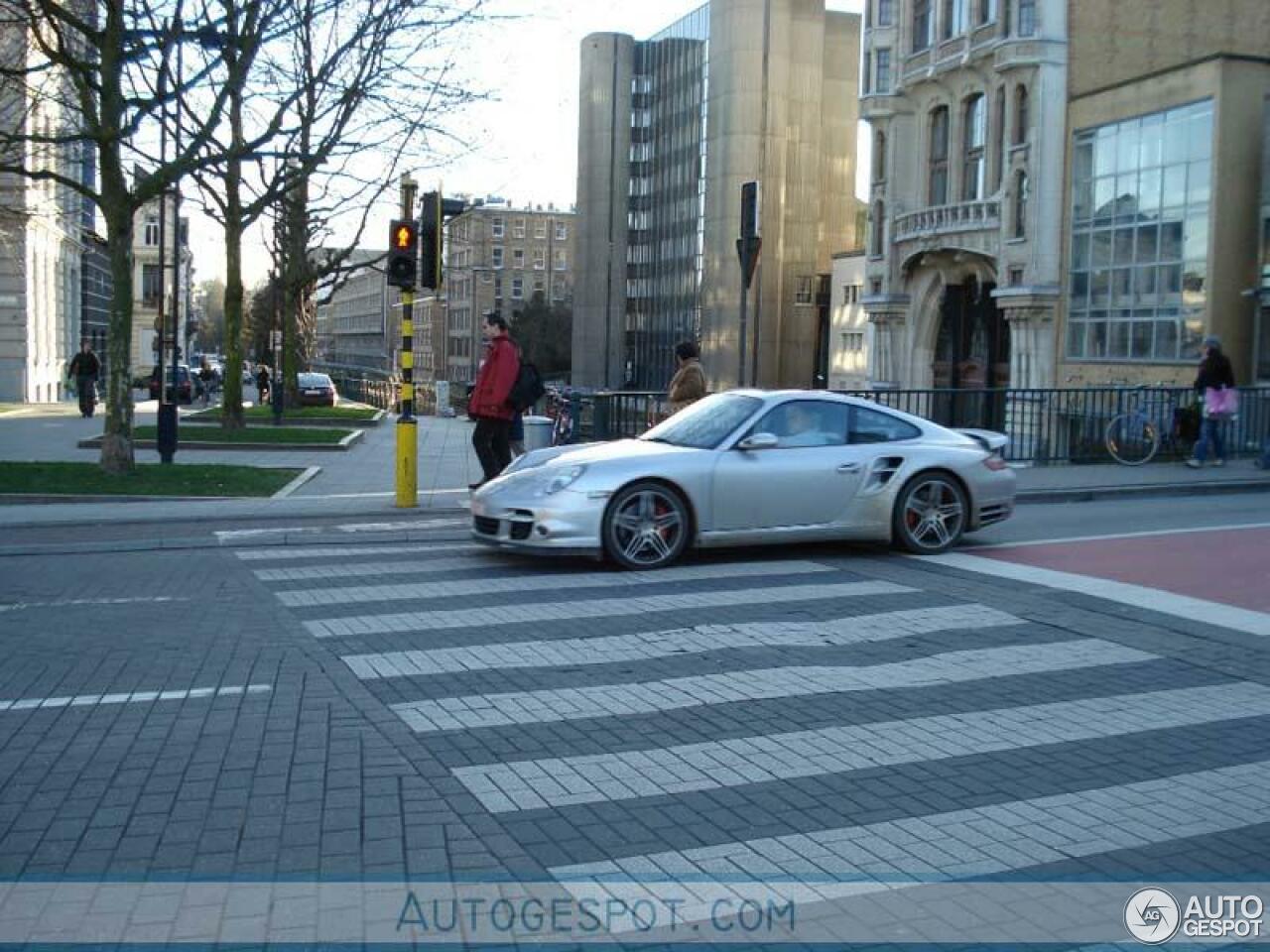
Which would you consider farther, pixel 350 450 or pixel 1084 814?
pixel 350 450

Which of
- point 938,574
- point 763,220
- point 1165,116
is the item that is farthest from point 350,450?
point 763,220

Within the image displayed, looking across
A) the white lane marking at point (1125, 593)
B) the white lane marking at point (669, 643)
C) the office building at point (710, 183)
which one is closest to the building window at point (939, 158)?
the office building at point (710, 183)

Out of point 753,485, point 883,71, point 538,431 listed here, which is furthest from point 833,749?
point 883,71

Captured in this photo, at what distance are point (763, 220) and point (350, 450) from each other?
62.3 m

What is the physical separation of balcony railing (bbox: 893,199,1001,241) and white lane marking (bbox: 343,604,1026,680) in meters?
41.3

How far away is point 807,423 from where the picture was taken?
11.9m

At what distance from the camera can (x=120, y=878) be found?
183 inches

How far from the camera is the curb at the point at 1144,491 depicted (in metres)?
16.7

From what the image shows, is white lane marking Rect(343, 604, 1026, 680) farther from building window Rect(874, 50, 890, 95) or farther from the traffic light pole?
building window Rect(874, 50, 890, 95)

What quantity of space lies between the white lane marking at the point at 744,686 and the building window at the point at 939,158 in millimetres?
47087

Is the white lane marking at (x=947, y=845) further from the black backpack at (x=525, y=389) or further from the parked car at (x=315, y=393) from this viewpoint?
the parked car at (x=315, y=393)

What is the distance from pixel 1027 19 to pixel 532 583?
139ft

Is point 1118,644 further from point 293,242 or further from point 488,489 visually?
point 293,242

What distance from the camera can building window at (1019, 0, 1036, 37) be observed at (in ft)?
154
